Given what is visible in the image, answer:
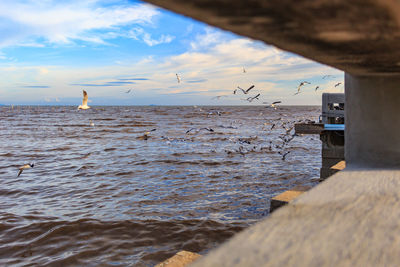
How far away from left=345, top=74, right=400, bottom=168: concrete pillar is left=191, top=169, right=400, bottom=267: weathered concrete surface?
1.88 feet

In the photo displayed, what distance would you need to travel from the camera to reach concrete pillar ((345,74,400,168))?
1.80 meters

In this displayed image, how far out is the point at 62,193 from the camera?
8570 millimetres

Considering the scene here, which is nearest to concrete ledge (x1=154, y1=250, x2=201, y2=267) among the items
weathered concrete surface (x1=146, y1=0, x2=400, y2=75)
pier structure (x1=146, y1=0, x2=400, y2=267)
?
pier structure (x1=146, y1=0, x2=400, y2=267)

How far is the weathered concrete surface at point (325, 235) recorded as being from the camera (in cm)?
78

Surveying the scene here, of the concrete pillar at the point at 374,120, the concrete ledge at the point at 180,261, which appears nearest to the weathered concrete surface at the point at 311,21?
the concrete pillar at the point at 374,120

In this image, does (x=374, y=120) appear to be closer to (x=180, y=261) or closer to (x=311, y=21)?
(x=311, y=21)

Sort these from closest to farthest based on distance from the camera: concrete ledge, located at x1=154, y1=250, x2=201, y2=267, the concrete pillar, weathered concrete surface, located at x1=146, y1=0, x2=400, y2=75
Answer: weathered concrete surface, located at x1=146, y1=0, x2=400, y2=75, the concrete pillar, concrete ledge, located at x1=154, y1=250, x2=201, y2=267

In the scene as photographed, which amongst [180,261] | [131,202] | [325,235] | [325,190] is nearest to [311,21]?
[325,235]

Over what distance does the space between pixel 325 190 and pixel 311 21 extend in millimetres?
861

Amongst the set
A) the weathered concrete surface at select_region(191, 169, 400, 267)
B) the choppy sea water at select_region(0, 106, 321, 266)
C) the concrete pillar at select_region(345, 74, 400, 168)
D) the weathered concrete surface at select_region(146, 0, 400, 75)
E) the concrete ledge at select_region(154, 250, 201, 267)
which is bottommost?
the choppy sea water at select_region(0, 106, 321, 266)

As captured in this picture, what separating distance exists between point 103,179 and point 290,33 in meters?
10.2

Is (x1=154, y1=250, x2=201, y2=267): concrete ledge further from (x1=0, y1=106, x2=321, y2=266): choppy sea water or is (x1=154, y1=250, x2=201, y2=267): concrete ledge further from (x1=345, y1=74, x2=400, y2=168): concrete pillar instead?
(x1=345, y1=74, x2=400, y2=168): concrete pillar

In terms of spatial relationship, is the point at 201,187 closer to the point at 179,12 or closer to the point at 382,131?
the point at 382,131

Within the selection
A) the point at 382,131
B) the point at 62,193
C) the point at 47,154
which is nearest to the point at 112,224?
the point at 62,193
